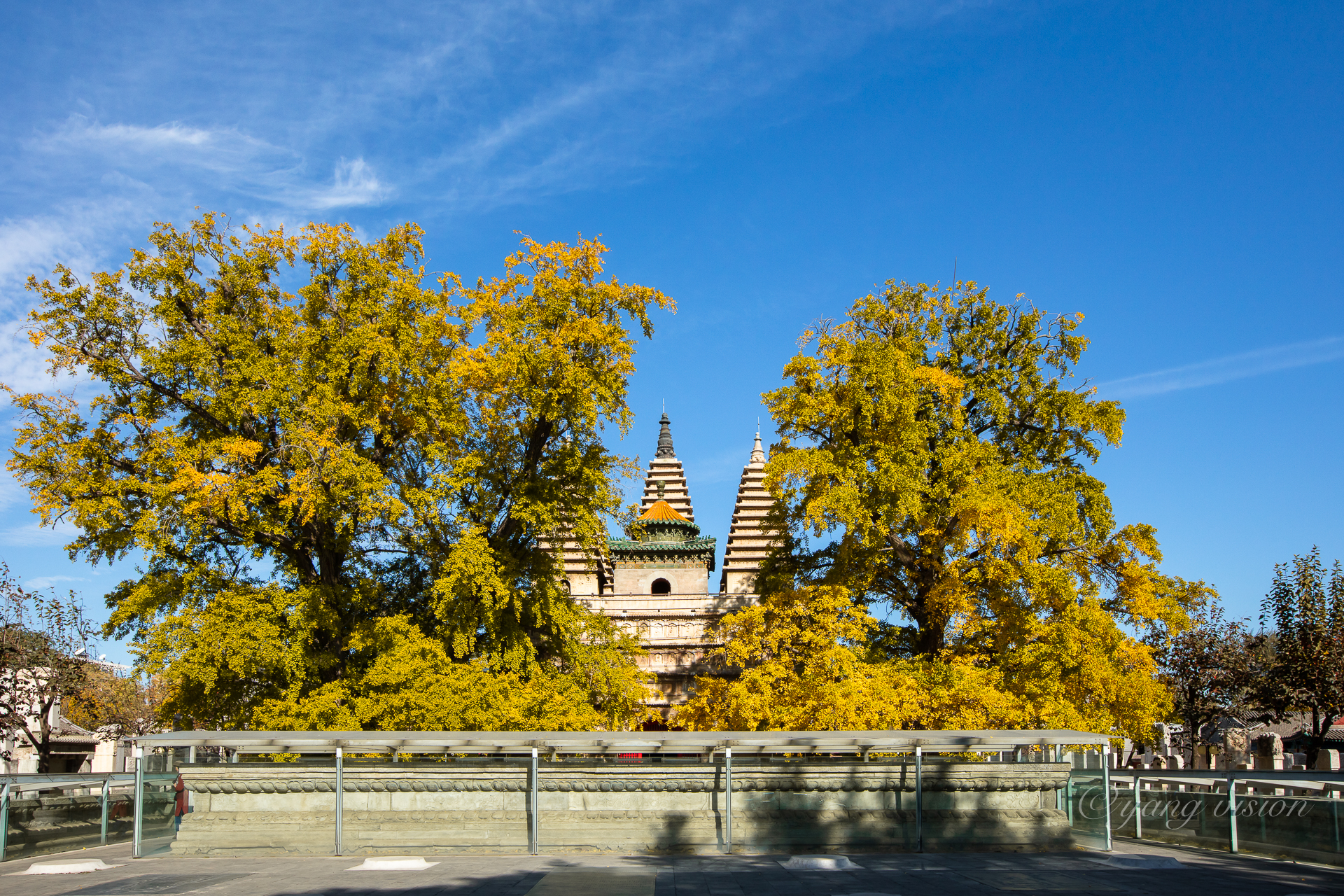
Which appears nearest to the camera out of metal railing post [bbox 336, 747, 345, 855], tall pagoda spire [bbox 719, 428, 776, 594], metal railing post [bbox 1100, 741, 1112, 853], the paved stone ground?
the paved stone ground

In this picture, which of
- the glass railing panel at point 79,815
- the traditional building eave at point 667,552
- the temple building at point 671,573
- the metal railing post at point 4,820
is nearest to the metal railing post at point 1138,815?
the temple building at point 671,573

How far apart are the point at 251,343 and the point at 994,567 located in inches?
772

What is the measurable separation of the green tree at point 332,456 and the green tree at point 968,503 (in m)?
5.82

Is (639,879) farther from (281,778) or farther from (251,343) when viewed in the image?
(251,343)

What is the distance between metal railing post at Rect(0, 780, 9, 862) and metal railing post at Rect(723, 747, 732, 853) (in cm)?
1190

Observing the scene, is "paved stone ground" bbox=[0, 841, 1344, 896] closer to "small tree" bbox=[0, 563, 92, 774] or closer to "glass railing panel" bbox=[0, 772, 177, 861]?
"glass railing panel" bbox=[0, 772, 177, 861]

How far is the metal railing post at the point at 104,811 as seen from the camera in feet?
63.4

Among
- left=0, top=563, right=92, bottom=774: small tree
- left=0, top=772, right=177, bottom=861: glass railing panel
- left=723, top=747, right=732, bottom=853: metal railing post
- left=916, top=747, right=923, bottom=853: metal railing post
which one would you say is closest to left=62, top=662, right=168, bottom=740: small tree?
left=0, top=563, right=92, bottom=774: small tree

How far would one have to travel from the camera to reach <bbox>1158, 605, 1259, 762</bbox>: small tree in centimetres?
3791

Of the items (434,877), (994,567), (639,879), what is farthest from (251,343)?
(994,567)

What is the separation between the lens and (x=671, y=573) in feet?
157

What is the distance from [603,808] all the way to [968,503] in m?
11.9

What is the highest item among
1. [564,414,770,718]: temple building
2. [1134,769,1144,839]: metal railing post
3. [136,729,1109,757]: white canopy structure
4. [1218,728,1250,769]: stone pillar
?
[564,414,770,718]: temple building

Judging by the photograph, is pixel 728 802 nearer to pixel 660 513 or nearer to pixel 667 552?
pixel 667 552
